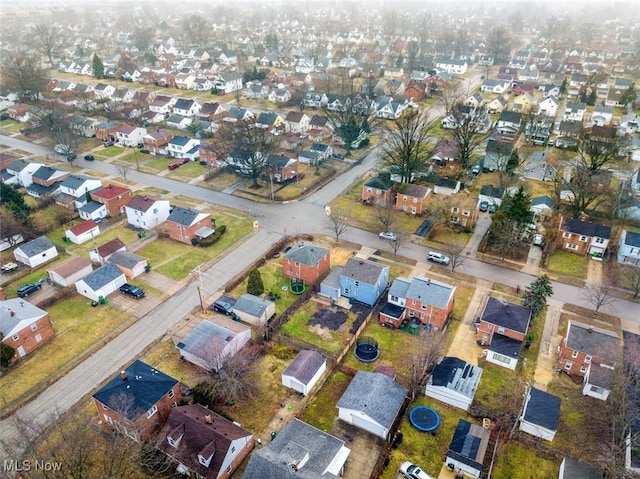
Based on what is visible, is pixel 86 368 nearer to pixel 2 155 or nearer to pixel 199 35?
pixel 2 155

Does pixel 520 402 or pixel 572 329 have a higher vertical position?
pixel 572 329

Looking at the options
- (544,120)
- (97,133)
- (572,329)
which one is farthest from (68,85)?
(572,329)

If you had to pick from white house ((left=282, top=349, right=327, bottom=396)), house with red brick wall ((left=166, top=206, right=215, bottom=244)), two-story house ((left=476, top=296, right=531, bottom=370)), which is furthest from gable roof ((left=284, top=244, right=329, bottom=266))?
two-story house ((left=476, top=296, right=531, bottom=370))

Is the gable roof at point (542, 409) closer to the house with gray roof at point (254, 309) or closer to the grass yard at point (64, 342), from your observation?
the house with gray roof at point (254, 309)

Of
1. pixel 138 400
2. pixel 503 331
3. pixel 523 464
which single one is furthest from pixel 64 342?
pixel 503 331

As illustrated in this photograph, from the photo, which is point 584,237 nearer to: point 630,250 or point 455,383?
point 630,250

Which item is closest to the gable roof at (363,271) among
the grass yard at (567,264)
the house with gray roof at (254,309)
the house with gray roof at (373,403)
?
the house with gray roof at (254,309)

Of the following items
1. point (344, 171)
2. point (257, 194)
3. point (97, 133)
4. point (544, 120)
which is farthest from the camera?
point (544, 120)
